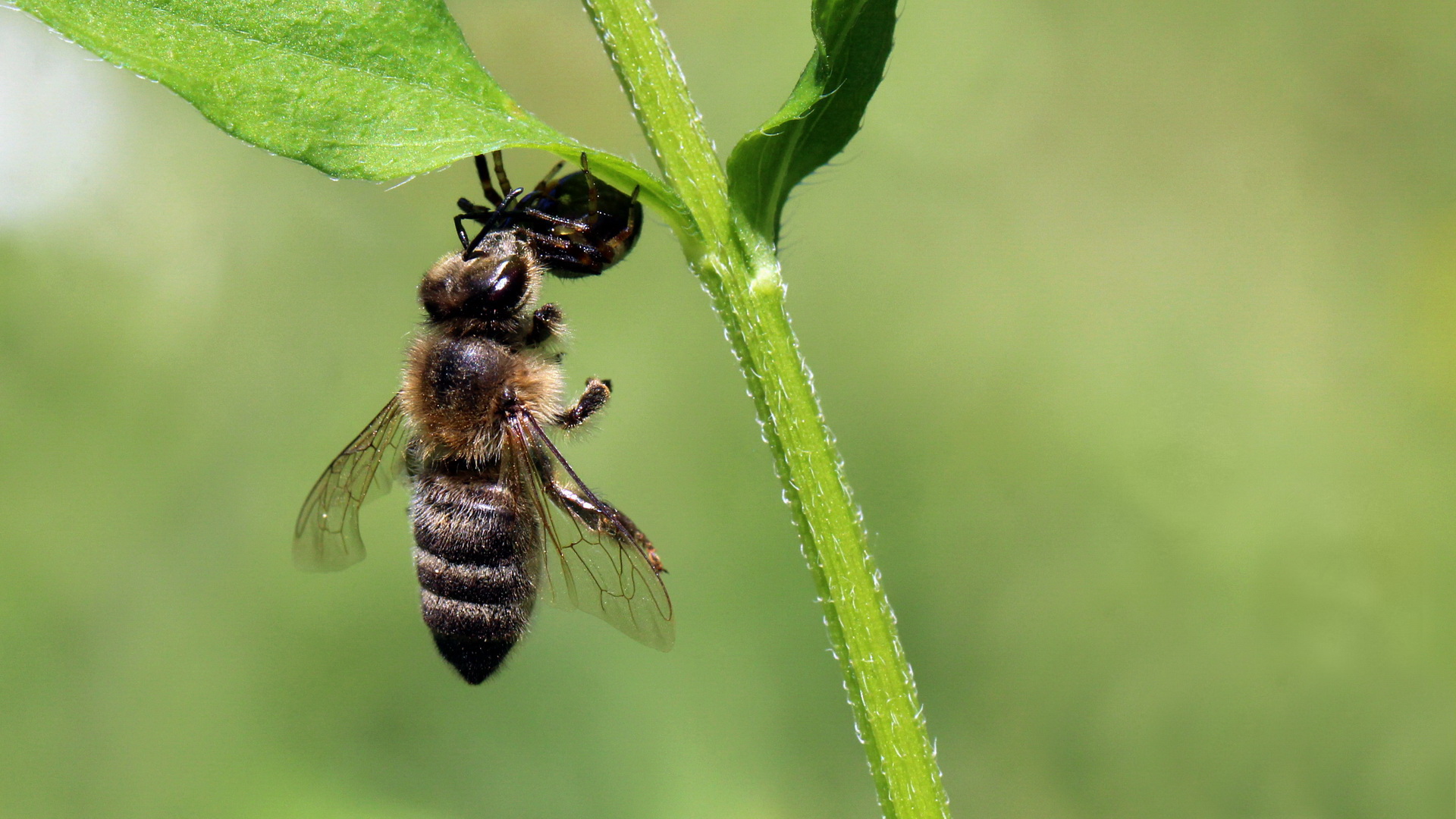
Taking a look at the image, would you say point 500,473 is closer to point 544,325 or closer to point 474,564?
point 474,564

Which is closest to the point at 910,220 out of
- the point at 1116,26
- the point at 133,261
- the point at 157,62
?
the point at 1116,26

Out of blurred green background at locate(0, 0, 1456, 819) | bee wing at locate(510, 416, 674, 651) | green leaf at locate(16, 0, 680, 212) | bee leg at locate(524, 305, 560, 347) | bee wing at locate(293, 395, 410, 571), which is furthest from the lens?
blurred green background at locate(0, 0, 1456, 819)

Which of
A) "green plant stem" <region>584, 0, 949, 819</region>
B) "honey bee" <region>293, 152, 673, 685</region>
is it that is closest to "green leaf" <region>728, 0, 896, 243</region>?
"green plant stem" <region>584, 0, 949, 819</region>

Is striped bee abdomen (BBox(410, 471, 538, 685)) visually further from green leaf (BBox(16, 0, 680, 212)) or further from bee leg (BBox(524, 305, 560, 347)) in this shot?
green leaf (BBox(16, 0, 680, 212))

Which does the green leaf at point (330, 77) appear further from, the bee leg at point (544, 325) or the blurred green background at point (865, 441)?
the blurred green background at point (865, 441)

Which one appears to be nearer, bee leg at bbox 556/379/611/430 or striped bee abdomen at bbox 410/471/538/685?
striped bee abdomen at bbox 410/471/538/685

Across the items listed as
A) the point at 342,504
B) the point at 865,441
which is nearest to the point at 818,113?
the point at 342,504
